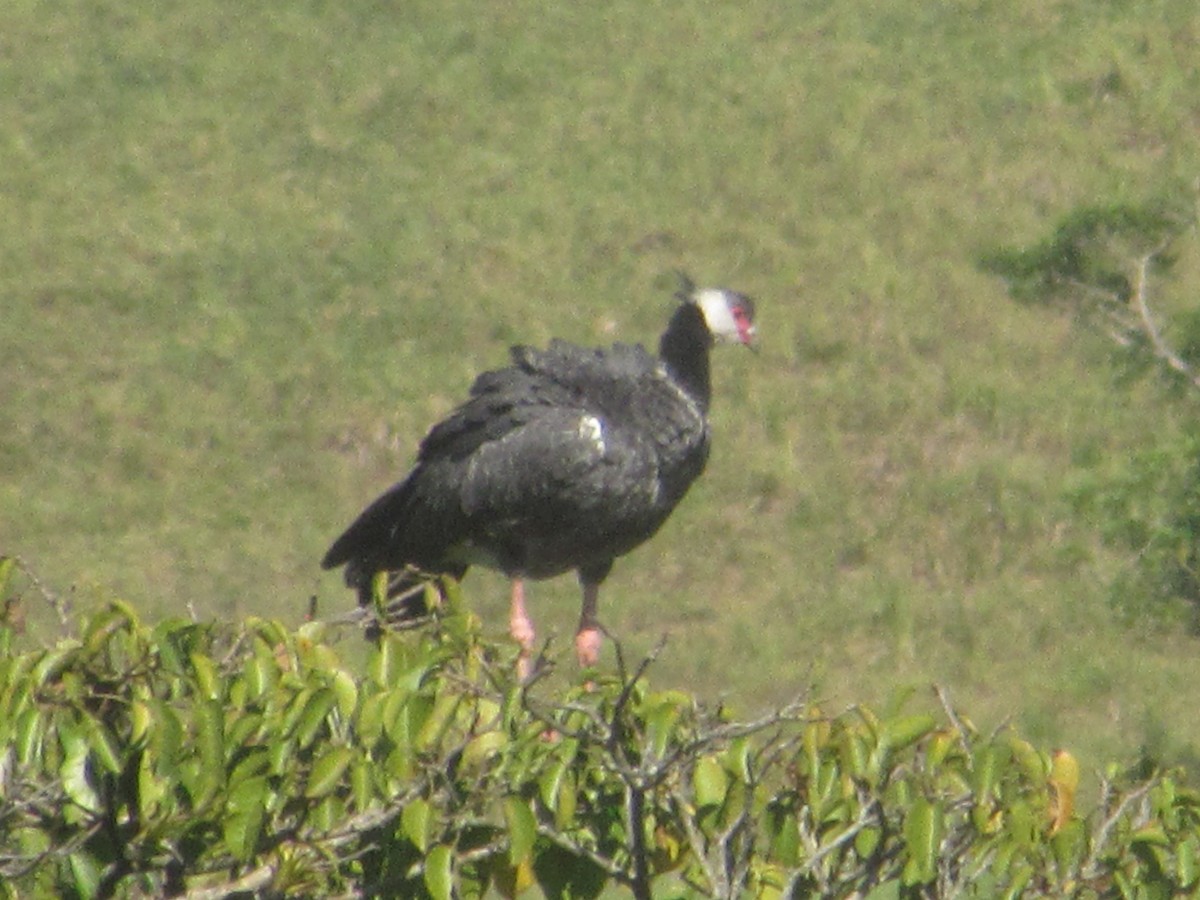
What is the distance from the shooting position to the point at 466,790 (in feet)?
11.7

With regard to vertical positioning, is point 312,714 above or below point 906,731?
above

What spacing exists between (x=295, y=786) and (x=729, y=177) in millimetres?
11447

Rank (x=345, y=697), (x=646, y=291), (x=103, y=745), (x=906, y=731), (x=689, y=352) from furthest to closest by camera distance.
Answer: (x=646, y=291) < (x=689, y=352) < (x=906, y=731) < (x=345, y=697) < (x=103, y=745)

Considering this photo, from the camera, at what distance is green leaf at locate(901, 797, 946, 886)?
3.41 metres

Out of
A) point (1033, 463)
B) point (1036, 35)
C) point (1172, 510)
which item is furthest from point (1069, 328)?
point (1172, 510)

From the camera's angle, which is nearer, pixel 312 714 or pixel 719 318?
pixel 312 714

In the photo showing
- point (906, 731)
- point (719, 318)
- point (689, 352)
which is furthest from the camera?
point (719, 318)

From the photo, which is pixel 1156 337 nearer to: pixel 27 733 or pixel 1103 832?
pixel 1103 832

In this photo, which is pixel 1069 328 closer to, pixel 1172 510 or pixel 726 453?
pixel 726 453

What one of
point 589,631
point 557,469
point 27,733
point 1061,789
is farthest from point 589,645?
point 27,733

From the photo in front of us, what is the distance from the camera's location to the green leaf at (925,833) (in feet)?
11.2

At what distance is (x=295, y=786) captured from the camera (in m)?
3.49

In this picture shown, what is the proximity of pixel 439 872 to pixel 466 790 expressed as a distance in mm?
204

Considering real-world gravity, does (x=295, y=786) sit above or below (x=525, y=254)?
above
